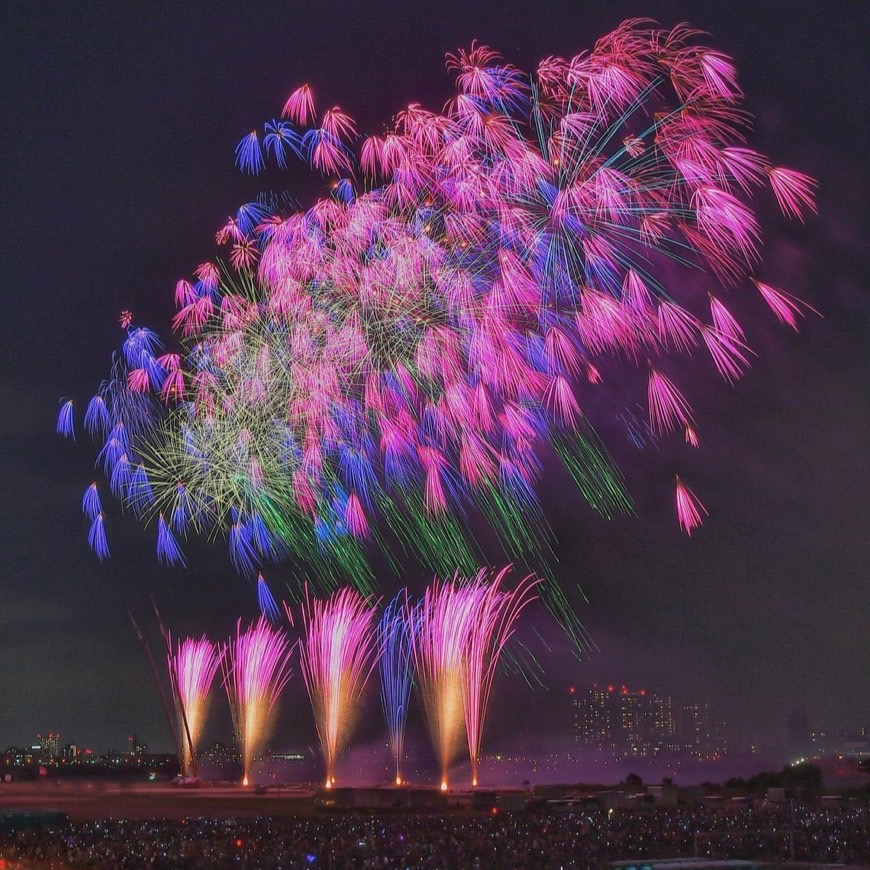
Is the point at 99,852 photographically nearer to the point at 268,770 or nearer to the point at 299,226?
the point at 299,226

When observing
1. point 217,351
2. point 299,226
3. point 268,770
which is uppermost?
point 299,226

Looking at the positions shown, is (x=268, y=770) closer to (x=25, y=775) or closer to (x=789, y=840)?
(x=25, y=775)

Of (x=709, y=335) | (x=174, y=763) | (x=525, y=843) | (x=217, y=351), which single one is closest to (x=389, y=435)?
(x=217, y=351)

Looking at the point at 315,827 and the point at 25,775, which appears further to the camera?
the point at 25,775

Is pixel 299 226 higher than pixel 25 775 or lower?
higher

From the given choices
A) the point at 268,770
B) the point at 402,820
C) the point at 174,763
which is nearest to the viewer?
the point at 402,820

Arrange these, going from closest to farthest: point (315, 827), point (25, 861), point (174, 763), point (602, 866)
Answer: point (602, 866) < point (25, 861) < point (315, 827) < point (174, 763)

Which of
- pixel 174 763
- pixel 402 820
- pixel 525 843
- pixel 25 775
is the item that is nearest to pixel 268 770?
pixel 174 763
